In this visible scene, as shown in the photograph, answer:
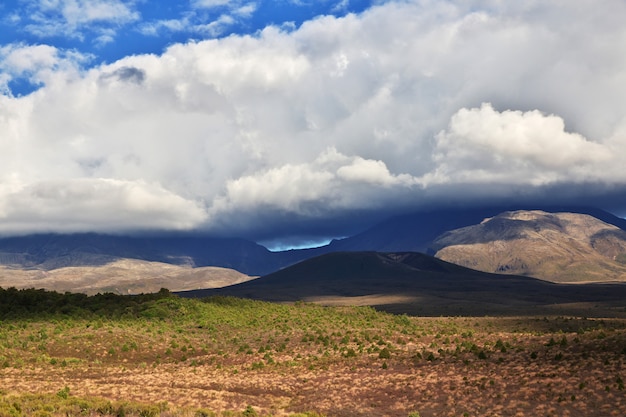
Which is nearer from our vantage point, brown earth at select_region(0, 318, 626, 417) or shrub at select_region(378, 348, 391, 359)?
brown earth at select_region(0, 318, 626, 417)

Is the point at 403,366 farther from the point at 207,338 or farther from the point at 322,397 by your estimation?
the point at 207,338

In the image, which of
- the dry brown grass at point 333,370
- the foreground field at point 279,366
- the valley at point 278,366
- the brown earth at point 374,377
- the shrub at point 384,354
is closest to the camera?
the valley at point 278,366

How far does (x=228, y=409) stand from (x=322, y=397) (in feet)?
23.8

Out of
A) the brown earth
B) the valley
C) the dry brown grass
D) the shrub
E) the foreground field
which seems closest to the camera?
the valley

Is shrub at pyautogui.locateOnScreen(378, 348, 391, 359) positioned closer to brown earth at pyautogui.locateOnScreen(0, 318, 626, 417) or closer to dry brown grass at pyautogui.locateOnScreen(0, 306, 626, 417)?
brown earth at pyautogui.locateOnScreen(0, 318, 626, 417)

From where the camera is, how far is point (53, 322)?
211 feet

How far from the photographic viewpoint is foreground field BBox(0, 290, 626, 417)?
32.3m

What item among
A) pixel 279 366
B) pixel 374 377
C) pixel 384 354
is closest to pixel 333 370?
pixel 374 377

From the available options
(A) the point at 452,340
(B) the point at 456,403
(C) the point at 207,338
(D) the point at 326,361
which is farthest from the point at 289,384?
(C) the point at 207,338

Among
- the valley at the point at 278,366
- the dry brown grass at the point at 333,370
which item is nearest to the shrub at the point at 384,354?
the valley at the point at 278,366

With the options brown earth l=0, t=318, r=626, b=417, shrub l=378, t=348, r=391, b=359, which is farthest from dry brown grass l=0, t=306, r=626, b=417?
shrub l=378, t=348, r=391, b=359

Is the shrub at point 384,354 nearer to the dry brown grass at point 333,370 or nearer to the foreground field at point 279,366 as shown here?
the foreground field at point 279,366

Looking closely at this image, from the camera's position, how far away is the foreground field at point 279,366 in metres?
32.3

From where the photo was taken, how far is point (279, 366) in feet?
157
